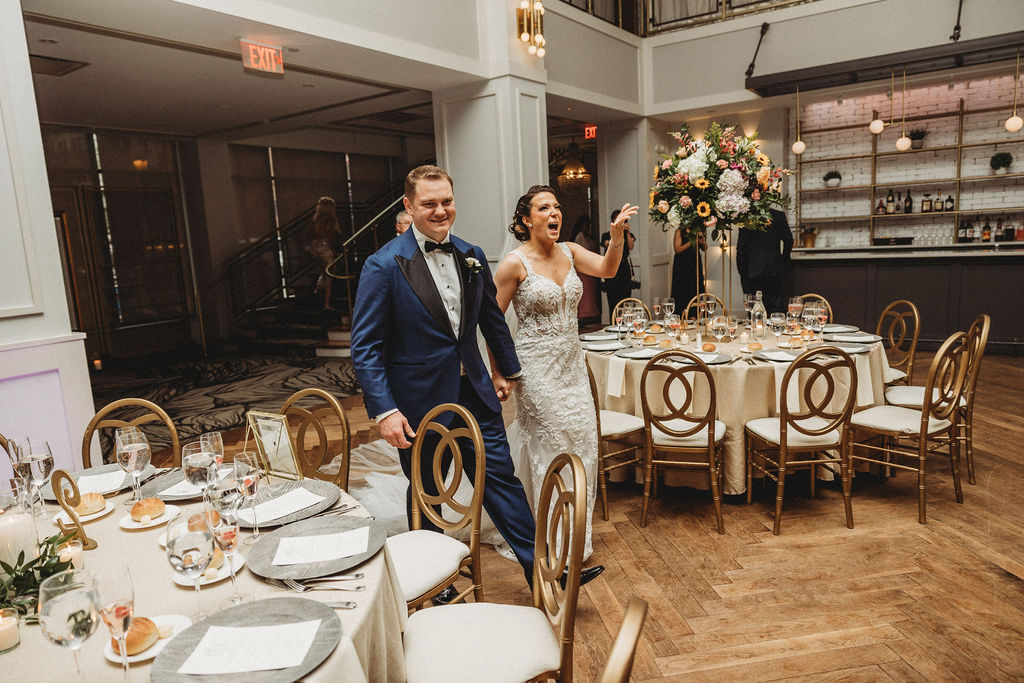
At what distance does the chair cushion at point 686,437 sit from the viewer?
3322mm

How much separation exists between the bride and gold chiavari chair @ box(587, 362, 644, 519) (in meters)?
0.27

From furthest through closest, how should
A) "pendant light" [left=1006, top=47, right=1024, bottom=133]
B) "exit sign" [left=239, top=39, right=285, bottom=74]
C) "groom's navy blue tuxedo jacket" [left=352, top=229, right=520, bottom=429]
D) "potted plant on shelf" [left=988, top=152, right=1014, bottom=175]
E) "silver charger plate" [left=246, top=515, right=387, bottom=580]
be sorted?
1. "potted plant on shelf" [left=988, top=152, right=1014, bottom=175]
2. "pendant light" [left=1006, top=47, right=1024, bottom=133]
3. "exit sign" [left=239, top=39, right=285, bottom=74]
4. "groom's navy blue tuxedo jacket" [left=352, top=229, right=520, bottom=429]
5. "silver charger plate" [left=246, top=515, right=387, bottom=580]

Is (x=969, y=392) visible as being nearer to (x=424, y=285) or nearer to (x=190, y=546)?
(x=424, y=285)

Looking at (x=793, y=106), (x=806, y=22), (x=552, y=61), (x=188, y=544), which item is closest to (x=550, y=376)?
(x=188, y=544)

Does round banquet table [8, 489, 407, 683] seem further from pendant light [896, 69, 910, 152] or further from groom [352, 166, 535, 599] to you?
pendant light [896, 69, 910, 152]

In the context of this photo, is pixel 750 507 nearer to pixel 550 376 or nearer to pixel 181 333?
pixel 550 376

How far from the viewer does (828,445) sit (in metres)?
Result: 3.24

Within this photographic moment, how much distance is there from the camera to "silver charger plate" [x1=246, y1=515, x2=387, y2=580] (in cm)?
140

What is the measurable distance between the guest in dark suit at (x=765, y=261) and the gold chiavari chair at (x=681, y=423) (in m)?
3.10

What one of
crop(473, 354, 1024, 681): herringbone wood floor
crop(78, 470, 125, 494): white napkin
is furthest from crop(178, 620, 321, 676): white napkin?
crop(473, 354, 1024, 681): herringbone wood floor

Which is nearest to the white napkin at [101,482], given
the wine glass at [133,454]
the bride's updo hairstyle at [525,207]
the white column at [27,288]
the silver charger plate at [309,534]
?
the wine glass at [133,454]

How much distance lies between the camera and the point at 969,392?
369cm

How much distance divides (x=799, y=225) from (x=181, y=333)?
9.15m

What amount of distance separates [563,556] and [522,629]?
0.28m
